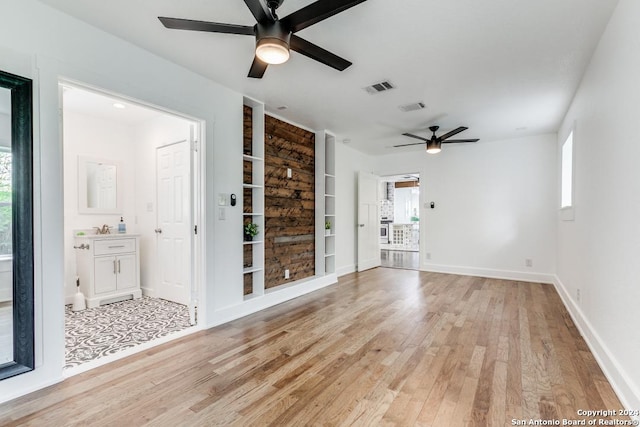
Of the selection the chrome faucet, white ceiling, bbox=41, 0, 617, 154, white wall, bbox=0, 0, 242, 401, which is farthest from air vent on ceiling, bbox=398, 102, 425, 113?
the chrome faucet

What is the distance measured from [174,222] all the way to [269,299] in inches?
64.1

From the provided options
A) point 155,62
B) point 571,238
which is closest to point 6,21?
point 155,62

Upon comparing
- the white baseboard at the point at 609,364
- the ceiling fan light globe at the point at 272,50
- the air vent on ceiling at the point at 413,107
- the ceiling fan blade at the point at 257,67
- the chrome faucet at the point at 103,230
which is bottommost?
the white baseboard at the point at 609,364

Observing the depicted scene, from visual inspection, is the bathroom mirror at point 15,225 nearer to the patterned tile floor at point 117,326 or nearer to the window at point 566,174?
the patterned tile floor at point 117,326

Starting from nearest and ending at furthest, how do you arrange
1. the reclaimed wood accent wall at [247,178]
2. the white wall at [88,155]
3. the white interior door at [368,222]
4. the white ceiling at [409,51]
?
1. the white ceiling at [409,51]
2. the reclaimed wood accent wall at [247,178]
3. the white wall at [88,155]
4. the white interior door at [368,222]

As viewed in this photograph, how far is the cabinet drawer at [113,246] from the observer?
401cm

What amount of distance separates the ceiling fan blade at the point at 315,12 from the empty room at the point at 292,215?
0.04 ft

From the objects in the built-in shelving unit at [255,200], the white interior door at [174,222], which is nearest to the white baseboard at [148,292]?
the white interior door at [174,222]

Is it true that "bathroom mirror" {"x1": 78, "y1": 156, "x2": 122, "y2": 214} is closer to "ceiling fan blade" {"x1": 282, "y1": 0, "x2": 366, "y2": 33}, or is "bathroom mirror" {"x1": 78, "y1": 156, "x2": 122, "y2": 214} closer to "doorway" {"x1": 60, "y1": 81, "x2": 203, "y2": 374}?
"doorway" {"x1": 60, "y1": 81, "x2": 203, "y2": 374}

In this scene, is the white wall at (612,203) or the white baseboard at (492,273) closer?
the white wall at (612,203)

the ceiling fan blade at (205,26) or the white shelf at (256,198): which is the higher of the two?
the ceiling fan blade at (205,26)

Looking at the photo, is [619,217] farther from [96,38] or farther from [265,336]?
[96,38]

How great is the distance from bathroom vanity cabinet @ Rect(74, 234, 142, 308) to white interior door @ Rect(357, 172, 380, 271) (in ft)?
13.0

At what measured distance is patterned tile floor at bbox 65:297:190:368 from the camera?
2619 millimetres
